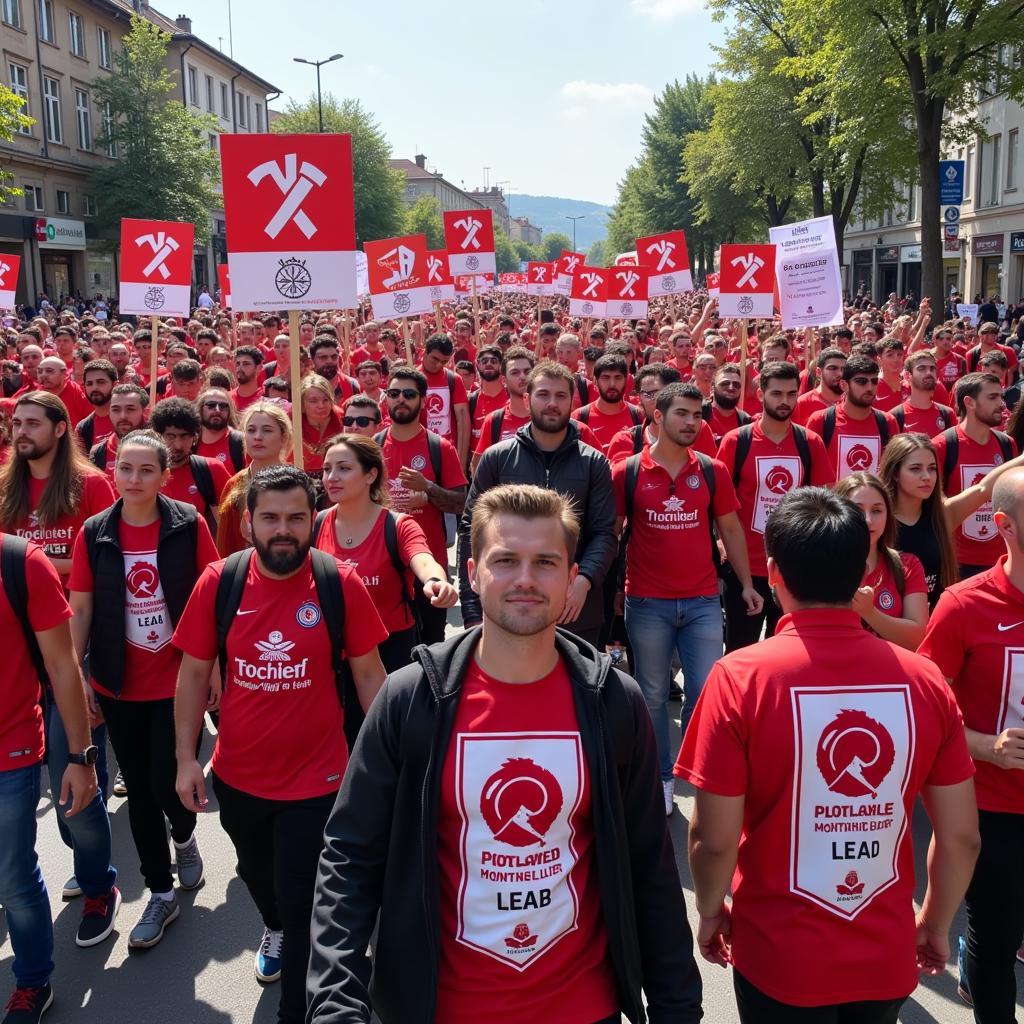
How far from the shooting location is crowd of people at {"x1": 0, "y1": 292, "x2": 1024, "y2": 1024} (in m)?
2.24

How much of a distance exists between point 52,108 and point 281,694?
46.1 meters

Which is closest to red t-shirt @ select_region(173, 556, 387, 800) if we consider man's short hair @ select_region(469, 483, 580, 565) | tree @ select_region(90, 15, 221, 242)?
man's short hair @ select_region(469, 483, 580, 565)

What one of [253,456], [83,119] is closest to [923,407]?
[253,456]

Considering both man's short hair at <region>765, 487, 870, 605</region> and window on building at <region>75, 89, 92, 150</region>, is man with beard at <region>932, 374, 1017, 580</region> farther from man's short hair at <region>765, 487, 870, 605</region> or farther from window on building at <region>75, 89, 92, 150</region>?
window on building at <region>75, 89, 92, 150</region>

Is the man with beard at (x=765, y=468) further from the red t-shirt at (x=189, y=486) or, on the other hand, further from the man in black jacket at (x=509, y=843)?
the man in black jacket at (x=509, y=843)

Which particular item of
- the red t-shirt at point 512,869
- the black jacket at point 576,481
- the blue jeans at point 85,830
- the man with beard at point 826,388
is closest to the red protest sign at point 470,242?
the man with beard at point 826,388

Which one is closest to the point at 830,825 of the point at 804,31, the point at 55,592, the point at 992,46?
the point at 55,592

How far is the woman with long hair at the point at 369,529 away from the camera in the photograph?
439cm

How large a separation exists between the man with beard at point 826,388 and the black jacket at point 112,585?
4978 millimetres

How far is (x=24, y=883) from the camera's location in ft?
11.7

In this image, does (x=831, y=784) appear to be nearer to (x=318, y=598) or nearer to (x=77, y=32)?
(x=318, y=598)

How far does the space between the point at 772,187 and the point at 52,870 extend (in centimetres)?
3999

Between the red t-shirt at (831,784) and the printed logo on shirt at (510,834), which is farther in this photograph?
the red t-shirt at (831,784)

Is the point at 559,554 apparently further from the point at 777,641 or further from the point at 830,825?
the point at 830,825
